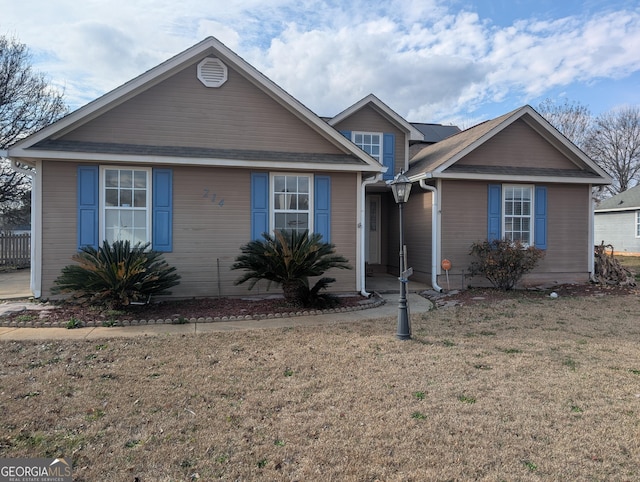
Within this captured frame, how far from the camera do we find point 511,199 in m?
11.2

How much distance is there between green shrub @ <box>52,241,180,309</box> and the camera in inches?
280

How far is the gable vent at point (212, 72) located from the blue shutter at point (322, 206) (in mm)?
2960

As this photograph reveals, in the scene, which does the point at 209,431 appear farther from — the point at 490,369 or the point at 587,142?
the point at 587,142

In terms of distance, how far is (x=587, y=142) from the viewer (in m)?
35.4

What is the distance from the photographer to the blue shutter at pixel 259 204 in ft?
30.2

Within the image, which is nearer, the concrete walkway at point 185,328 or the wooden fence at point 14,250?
the concrete walkway at point 185,328

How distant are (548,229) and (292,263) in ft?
24.8

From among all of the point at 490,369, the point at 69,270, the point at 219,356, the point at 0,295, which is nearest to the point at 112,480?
the point at 219,356

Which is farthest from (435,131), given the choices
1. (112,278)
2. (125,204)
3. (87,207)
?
(112,278)

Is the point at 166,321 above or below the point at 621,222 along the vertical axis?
below

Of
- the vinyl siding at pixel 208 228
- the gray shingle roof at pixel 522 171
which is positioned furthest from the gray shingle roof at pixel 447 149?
the vinyl siding at pixel 208 228

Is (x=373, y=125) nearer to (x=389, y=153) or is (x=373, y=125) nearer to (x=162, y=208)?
(x=389, y=153)

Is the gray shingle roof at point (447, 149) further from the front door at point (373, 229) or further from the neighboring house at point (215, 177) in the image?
the front door at point (373, 229)

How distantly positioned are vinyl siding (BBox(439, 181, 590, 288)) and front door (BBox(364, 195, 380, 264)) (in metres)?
3.34
